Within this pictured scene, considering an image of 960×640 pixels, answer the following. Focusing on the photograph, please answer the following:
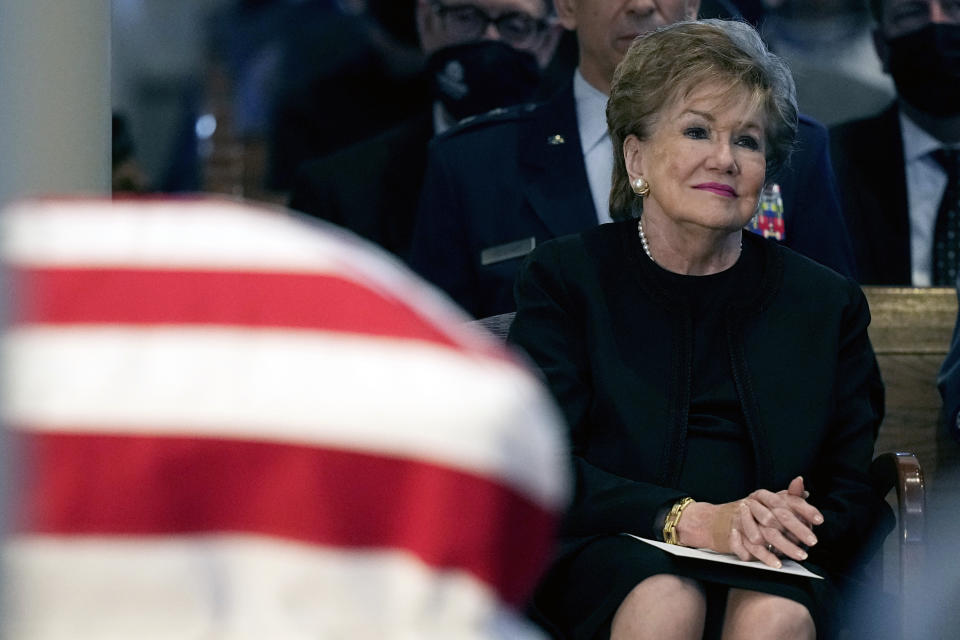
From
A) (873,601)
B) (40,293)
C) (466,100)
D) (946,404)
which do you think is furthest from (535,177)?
(40,293)

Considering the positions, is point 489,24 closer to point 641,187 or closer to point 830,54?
point 830,54

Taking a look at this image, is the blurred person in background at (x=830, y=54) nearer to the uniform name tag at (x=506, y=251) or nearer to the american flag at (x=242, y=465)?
the uniform name tag at (x=506, y=251)

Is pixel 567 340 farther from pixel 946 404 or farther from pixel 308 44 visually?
pixel 308 44

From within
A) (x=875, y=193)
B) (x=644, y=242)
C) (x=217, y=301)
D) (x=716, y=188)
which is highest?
(x=217, y=301)

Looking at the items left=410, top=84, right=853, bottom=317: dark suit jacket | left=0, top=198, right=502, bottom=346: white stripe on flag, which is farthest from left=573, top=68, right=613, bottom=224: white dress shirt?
left=0, top=198, right=502, bottom=346: white stripe on flag

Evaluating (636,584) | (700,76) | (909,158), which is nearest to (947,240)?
(909,158)

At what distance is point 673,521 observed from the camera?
2527 mm

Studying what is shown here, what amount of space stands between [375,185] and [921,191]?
4.62 feet

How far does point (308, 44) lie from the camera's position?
4.53 meters

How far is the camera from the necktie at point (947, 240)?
4059 millimetres

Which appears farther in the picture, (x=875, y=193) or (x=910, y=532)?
(x=875, y=193)

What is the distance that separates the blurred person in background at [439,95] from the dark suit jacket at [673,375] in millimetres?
1391

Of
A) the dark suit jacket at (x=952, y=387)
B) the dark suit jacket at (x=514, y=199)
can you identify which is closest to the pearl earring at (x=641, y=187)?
the dark suit jacket at (x=514, y=199)

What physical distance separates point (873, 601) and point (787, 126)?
83 cm
